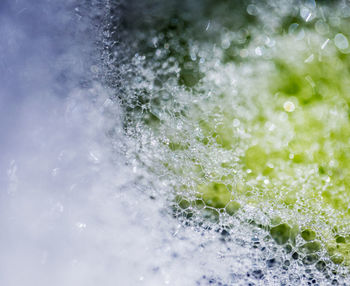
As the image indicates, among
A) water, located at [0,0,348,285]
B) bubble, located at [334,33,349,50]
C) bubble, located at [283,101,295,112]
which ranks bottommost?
water, located at [0,0,348,285]

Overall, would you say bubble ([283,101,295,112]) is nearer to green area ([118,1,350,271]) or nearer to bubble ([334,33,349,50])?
green area ([118,1,350,271])

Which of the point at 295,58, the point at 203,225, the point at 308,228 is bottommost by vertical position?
the point at 203,225

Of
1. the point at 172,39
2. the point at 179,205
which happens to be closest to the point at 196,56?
the point at 172,39

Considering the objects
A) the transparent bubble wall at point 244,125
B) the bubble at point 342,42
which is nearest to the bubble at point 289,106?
the transparent bubble wall at point 244,125

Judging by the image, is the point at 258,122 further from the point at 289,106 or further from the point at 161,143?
the point at 161,143

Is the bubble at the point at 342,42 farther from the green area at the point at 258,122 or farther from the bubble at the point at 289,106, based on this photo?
the bubble at the point at 289,106

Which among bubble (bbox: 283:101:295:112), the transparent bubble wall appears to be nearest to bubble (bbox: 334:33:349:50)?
the transparent bubble wall

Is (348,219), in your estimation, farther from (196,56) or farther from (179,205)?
(196,56)
